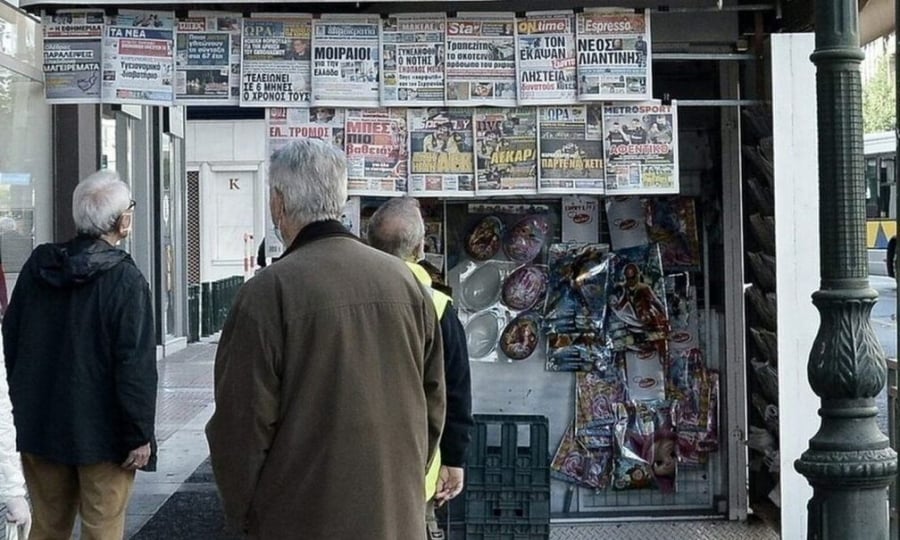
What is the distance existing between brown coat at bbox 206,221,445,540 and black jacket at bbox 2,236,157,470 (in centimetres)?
180

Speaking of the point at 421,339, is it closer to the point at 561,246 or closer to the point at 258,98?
the point at 258,98

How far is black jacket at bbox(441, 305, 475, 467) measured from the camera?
4457mm

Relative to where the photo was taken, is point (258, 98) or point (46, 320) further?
point (258, 98)

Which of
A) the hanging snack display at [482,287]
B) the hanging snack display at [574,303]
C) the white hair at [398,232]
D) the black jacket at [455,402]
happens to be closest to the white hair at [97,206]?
the white hair at [398,232]

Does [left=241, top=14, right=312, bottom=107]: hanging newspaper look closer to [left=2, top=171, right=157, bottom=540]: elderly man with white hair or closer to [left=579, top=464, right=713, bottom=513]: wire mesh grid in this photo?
[left=2, top=171, right=157, bottom=540]: elderly man with white hair

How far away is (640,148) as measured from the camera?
5.79 metres

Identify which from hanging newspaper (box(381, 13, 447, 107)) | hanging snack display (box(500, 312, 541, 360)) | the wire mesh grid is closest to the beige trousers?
hanging newspaper (box(381, 13, 447, 107))

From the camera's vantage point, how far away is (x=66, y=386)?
4793 mm

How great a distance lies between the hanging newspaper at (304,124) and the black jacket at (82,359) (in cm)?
116

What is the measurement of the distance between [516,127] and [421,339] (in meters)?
2.69

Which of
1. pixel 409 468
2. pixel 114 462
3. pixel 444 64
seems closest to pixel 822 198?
pixel 444 64

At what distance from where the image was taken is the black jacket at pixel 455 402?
446cm

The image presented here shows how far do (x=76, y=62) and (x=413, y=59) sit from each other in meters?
1.61

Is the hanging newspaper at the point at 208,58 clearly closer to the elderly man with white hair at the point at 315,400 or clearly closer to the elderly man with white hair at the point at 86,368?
the elderly man with white hair at the point at 86,368
